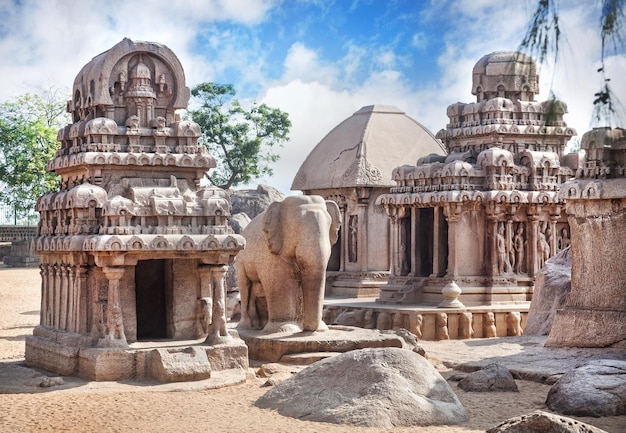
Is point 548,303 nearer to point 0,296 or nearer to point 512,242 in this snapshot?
point 512,242

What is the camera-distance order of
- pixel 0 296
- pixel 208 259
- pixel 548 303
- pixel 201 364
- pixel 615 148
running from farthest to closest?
1. pixel 0 296
2. pixel 548 303
3. pixel 615 148
4. pixel 208 259
5. pixel 201 364

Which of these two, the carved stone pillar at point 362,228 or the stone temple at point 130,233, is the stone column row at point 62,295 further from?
the carved stone pillar at point 362,228

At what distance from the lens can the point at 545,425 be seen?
10.0 metres

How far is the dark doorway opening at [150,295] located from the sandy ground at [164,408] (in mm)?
1856

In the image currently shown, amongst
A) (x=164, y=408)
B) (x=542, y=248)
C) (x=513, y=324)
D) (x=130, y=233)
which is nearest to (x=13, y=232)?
(x=542, y=248)

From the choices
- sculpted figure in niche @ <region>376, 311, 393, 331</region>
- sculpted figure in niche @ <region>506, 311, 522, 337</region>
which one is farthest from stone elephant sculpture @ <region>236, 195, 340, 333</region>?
sculpted figure in niche @ <region>506, 311, 522, 337</region>

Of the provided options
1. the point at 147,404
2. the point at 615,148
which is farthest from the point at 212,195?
the point at 615,148

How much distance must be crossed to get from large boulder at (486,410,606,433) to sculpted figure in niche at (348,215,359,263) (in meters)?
15.0

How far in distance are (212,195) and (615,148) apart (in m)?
6.06

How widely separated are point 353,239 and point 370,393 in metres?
13.8

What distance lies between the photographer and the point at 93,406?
475 inches

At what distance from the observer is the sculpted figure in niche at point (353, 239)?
25188mm

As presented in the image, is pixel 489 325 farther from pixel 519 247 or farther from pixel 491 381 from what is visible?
pixel 491 381

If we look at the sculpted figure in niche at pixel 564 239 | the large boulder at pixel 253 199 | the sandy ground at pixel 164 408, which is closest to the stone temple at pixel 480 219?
the sculpted figure in niche at pixel 564 239
